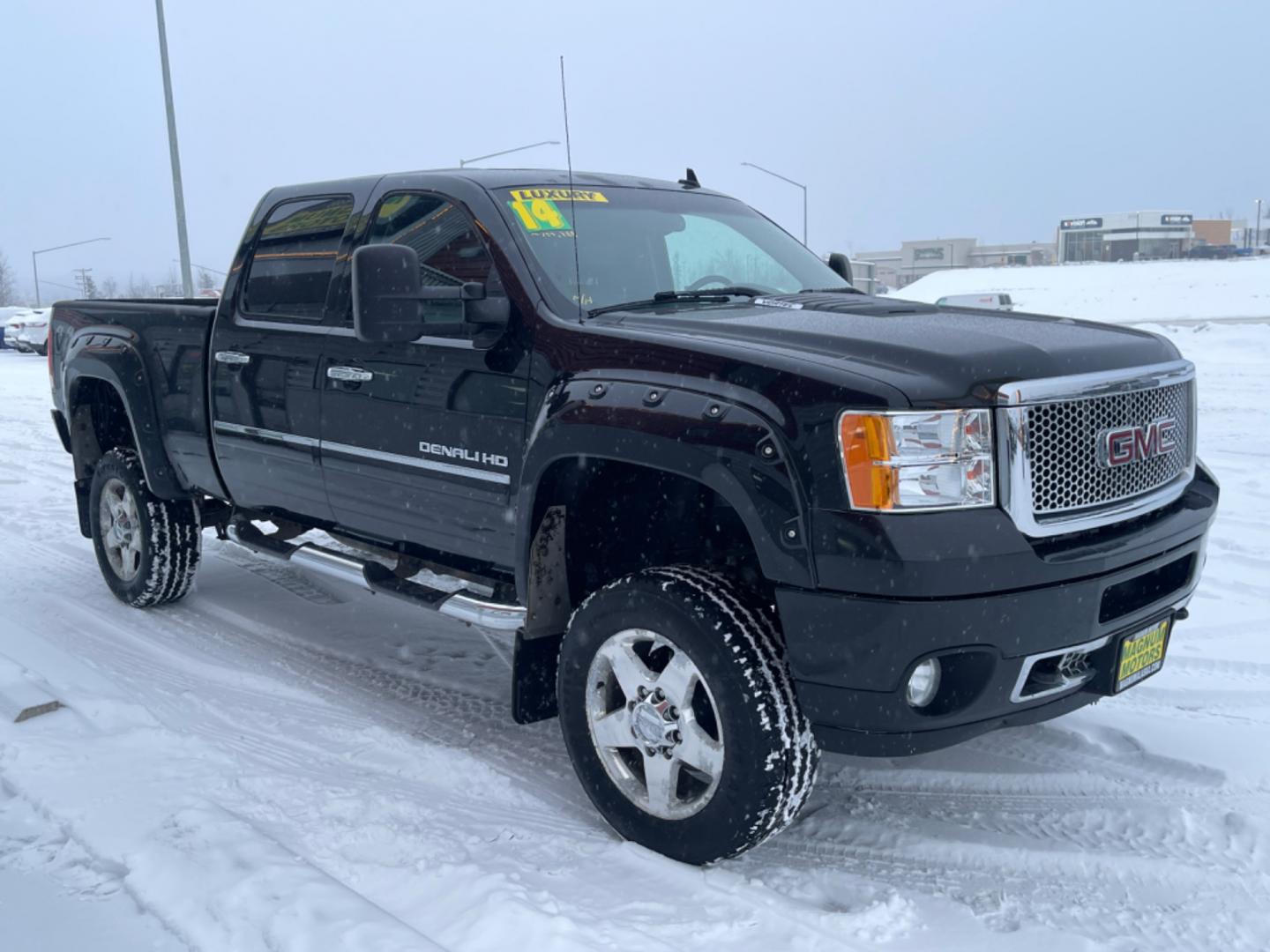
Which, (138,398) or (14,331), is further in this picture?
(14,331)

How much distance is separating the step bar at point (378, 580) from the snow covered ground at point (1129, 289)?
26.8 metres

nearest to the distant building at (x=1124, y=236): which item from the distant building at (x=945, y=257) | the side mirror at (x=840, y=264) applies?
the distant building at (x=945, y=257)

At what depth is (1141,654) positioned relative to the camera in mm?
3176

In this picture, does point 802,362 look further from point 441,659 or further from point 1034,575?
point 441,659

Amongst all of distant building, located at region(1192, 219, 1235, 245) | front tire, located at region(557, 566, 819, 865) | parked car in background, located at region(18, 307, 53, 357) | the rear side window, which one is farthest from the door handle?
distant building, located at region(1192, 219, 1235, 245)

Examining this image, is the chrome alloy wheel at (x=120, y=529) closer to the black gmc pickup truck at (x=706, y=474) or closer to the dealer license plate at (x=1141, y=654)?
the black gmc pickup truck at (x=706, y=474)

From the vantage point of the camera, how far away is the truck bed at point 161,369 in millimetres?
5254

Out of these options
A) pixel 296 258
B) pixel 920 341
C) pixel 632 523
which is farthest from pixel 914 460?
pixel 296 258

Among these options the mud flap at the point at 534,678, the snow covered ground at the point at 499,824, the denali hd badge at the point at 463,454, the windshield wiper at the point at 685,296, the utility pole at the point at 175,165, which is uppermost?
the utility pole at the point at 175,165

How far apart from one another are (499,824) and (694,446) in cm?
136

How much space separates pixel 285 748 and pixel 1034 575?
2.63 meters

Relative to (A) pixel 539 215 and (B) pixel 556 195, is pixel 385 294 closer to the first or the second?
(A) pixel 539 215

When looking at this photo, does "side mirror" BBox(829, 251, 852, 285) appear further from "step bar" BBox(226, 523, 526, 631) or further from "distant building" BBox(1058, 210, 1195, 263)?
"distant building" BBox(1058, 210, 1195, 263)

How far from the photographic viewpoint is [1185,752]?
3.83m
